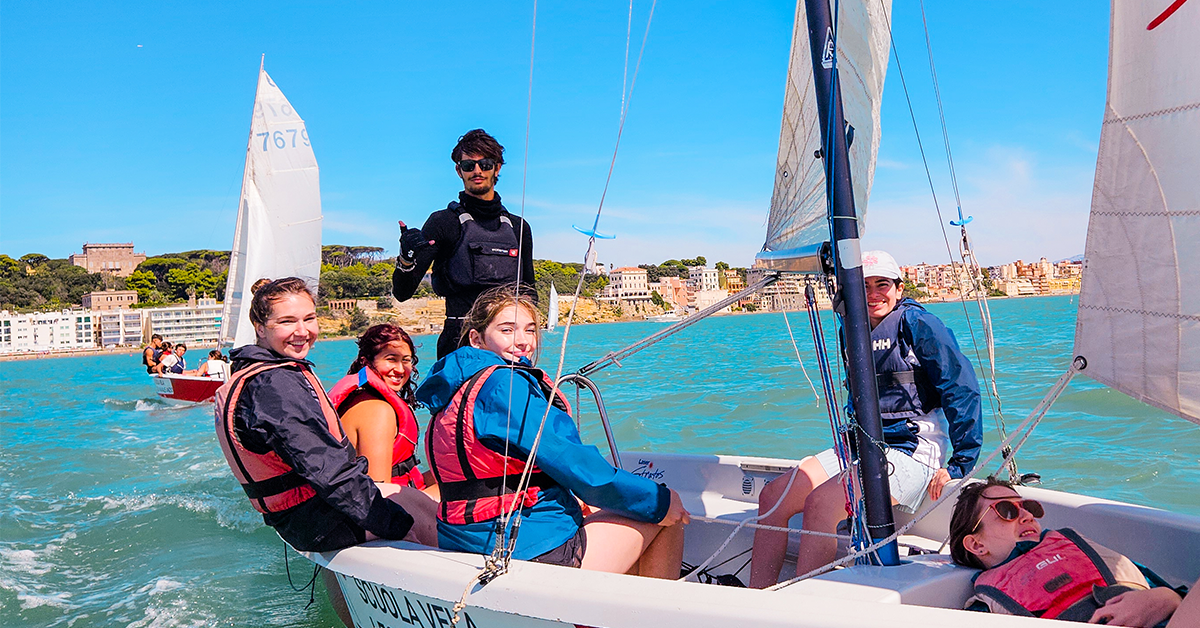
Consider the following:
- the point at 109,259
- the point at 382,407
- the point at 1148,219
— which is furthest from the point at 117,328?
the point at 1148,219

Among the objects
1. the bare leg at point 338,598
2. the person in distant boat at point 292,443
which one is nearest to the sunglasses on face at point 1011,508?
the person in distant boat at point 292,443

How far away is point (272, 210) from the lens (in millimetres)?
10938

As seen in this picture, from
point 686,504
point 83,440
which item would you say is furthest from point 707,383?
point 686,504

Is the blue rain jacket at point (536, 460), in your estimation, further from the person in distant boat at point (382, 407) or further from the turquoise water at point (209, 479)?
the turquoise water at point (209, 479)

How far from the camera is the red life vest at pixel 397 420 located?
321cm

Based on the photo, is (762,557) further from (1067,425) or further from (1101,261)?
(1067,425)

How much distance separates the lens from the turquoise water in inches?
168

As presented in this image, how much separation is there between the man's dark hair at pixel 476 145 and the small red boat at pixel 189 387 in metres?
12.2

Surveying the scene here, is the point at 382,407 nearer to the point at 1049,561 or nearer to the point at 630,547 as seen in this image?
the point at 630,547

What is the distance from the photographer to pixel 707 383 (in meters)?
16.2

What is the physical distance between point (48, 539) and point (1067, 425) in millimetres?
9577

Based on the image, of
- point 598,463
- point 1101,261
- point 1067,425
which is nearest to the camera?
point 1101,261

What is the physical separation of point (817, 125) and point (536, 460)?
141 cm

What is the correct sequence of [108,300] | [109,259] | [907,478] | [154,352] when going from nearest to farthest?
[907,478]
[154,352]
[108,300]
[109,259]
